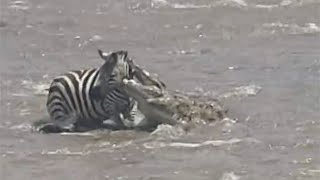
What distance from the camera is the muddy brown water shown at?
9.05 meters

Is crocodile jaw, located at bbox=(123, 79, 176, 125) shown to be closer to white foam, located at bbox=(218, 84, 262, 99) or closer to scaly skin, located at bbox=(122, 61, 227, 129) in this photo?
scaly skin, located at bbox=(122, 61, 227, 129)

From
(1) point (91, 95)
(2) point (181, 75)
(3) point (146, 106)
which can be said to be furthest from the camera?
(2) point (181, 75)

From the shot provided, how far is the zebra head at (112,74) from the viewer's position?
10.6 m

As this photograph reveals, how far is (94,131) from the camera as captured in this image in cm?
1045

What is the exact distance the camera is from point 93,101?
10719mm

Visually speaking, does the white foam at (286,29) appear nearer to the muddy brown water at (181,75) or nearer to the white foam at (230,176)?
the muddy brown water at (181,75)

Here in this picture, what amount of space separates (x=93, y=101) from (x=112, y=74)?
31 cm

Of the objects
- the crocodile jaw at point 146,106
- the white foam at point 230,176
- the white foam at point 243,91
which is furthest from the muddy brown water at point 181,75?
the crocodile jaw at point 146,106

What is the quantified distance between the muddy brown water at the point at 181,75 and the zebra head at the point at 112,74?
52 centimetres

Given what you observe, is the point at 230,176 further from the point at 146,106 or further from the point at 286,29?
the point at 286,29

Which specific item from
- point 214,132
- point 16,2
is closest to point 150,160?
point 214,132

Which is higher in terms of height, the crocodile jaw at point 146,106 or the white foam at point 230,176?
the crocodile jaw at point 146,106

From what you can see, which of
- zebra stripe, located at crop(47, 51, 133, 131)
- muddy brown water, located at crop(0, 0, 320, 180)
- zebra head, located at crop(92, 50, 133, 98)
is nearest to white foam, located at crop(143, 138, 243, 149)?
muddy brown water, located at crop(0, 0, 320, 180)

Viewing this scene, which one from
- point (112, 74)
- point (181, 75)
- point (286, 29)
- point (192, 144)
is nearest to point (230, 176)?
point (192, 144)
